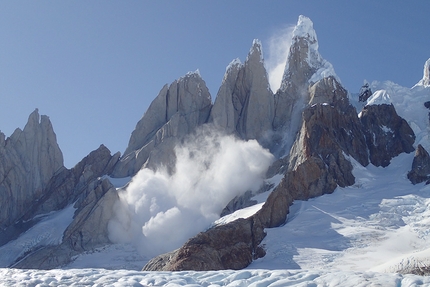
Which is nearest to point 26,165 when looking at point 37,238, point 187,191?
point 37,238

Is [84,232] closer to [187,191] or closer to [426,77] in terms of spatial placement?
[187,191]

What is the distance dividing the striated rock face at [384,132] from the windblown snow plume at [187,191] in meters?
16.5

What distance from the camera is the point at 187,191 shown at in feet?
302

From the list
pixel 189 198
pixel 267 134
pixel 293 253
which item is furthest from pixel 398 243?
pixel 267 134

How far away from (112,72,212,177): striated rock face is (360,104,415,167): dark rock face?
28.9 metres

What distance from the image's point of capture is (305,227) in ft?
215

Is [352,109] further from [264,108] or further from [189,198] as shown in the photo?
[189,198]

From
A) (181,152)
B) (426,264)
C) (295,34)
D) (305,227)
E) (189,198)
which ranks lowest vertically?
(426,264)

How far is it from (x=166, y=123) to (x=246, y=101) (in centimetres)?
1539

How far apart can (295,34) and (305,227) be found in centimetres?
5351

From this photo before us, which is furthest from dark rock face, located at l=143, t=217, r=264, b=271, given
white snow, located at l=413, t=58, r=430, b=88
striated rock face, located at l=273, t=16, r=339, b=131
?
white snow, located at l=413, t=58, r=430, b=88

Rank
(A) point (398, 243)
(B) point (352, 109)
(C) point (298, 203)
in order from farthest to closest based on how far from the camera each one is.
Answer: (B) point (352, 109) → (C) point (298, 203) → (A) point (398, 243)

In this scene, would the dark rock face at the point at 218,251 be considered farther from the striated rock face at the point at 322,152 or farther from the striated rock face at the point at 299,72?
the striated rock face at the point at 299,72

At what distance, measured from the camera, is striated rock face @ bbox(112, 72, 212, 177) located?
330ft
